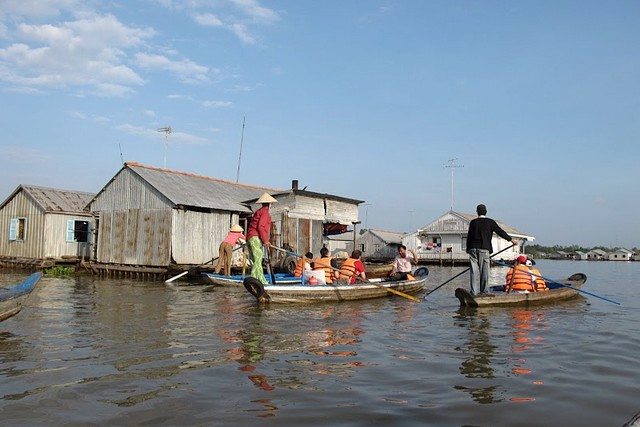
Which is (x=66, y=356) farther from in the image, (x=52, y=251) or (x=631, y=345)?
(x=52, y=251)

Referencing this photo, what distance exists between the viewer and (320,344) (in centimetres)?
775

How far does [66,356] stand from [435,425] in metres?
4.70

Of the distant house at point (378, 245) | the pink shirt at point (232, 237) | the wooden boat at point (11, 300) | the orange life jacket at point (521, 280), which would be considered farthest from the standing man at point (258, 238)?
the distant house at point (378, 245)

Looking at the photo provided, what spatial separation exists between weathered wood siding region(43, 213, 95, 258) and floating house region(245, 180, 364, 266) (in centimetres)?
974

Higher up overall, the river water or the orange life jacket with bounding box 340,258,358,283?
the orange life jacket with bounding box 340,258,358,283

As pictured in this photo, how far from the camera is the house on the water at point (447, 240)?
43.7 meters

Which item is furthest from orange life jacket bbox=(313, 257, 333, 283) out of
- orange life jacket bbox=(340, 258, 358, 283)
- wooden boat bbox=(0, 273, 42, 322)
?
wooden boat bbox=(0, 273, 42, 322)

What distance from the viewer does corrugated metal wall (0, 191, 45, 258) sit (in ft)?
86.9

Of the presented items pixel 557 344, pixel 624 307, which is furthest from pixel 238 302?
pixel 624 307

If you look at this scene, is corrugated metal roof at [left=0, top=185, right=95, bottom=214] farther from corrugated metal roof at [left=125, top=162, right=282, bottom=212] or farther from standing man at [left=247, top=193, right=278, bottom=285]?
standing man at [left=247, top=193, right=278, bottom=285]

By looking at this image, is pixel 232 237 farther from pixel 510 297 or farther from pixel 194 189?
pixel 510 297

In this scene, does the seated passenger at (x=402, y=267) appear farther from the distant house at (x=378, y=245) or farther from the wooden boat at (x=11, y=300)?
the distant house at (x=378, y=245)

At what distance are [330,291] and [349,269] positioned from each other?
165 cm

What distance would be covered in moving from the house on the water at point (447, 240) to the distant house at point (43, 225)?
2814cm
